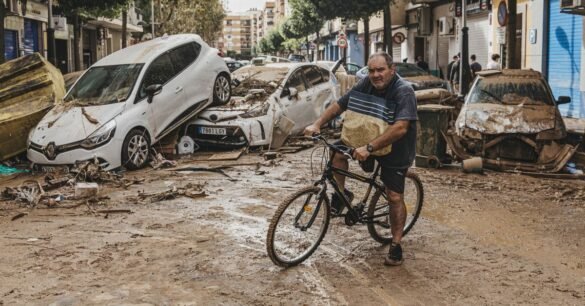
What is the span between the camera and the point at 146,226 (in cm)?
731

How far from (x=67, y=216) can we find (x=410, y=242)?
3.95 metres

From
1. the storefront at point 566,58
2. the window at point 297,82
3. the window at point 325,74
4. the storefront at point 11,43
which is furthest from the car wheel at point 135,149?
the storefront at point 11,43

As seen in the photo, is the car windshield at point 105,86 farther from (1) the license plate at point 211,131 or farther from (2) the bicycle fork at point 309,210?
(2) the bicycle fork at point 309,210

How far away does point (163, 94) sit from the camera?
11.9 metres

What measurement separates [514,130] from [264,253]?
18.5ft

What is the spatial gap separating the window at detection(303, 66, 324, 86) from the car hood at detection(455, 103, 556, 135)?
13.6ft

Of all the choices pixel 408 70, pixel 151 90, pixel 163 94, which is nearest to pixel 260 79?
pixel 163 94

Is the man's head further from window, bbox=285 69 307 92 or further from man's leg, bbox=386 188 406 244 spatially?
window, bbox=285 69 307 92

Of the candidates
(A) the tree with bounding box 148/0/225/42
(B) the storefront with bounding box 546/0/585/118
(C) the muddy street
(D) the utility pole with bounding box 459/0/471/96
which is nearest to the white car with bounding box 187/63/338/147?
(C) the muddy street

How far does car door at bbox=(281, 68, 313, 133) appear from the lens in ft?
43.7

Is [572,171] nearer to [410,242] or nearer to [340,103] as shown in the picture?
[410,242]

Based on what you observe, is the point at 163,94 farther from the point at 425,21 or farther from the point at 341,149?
the point at 425,21

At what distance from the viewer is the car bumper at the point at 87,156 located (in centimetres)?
1029

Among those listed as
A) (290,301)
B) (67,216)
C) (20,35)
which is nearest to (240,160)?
(67,216)
